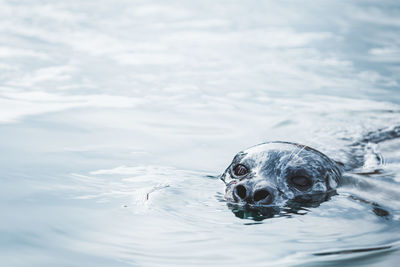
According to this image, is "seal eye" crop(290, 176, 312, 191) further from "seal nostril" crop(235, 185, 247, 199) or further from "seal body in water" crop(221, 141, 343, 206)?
"seal nostril" crop(235, 185, 247, 199)

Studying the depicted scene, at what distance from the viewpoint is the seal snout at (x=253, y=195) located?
4398 millimetres

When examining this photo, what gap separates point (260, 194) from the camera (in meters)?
4.44

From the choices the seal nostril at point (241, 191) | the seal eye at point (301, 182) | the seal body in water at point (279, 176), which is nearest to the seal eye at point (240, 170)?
the seal body in water at point (279, 176)

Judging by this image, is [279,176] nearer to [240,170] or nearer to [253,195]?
[240,170]

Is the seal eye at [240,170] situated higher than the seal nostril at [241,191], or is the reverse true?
the seal eye at [240,170]

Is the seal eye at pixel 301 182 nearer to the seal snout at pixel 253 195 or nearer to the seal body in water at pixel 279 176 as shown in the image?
the seal body in water at pixel 279 176

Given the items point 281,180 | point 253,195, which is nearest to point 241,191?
point 253,195

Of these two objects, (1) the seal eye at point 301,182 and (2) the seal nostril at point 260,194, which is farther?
(1) the seal eye at point 301,182

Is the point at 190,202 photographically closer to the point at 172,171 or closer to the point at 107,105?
the point at 172,171

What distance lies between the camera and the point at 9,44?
34.8 ft

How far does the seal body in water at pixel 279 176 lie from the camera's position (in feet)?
14.7

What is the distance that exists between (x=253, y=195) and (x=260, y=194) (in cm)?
6

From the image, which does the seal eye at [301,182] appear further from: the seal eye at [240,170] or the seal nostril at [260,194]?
the seal nostril at [260,194]

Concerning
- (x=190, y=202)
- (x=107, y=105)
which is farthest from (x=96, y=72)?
(x=190, y=202)
